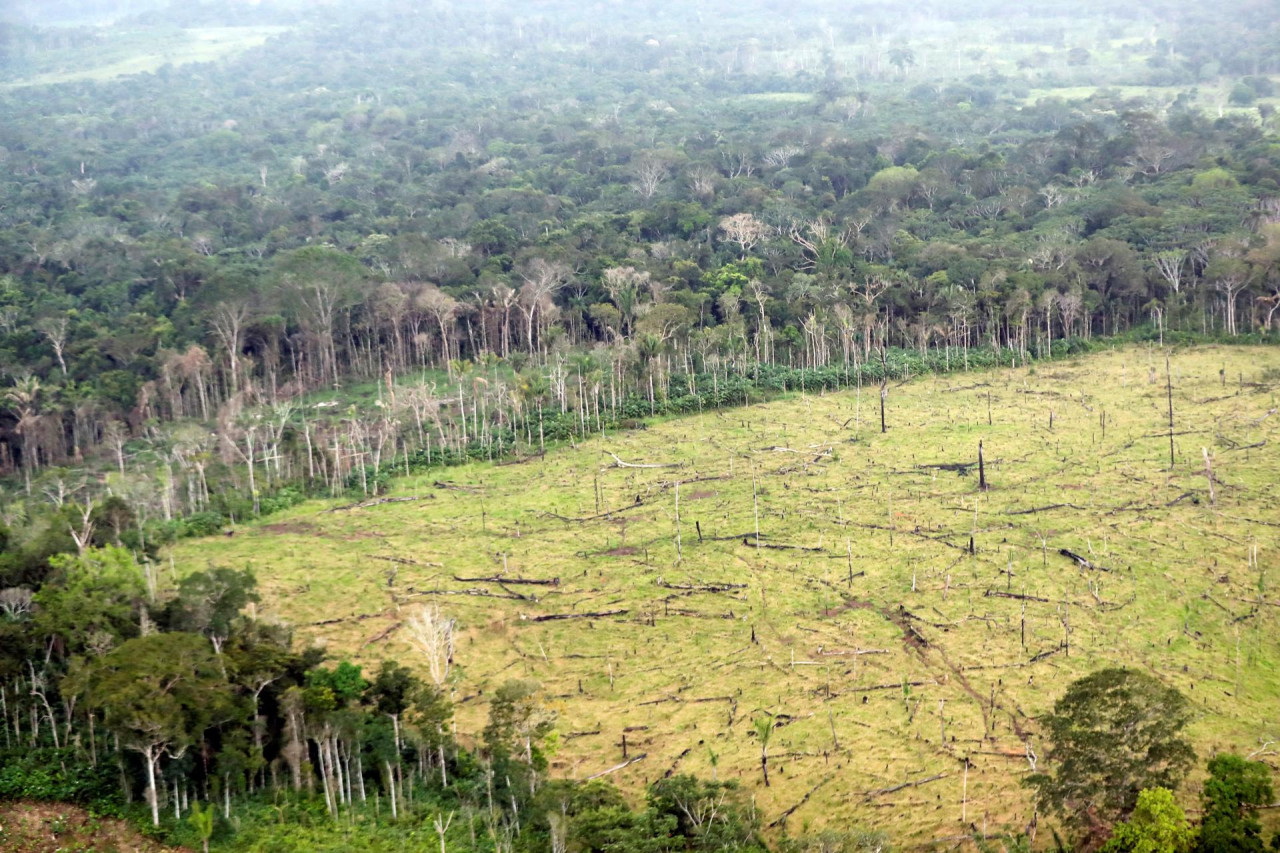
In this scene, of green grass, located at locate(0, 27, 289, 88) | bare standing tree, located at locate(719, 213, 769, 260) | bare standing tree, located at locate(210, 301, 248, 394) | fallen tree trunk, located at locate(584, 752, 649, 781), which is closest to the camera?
fallen tree trunk, located at locate(584, 752, 649, 781)

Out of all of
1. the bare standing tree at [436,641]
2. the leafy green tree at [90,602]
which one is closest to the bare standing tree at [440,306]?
the bare standing tree at [436,641]

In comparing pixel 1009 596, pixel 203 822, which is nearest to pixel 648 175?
pixel 1009 596

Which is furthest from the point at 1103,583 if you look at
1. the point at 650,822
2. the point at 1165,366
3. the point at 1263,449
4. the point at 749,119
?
the point at 749,119

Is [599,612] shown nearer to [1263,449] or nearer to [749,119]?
[1263,449]

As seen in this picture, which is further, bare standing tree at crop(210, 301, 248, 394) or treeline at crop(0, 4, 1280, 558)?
bare standing tree at crop(210, 301, 248, 394)

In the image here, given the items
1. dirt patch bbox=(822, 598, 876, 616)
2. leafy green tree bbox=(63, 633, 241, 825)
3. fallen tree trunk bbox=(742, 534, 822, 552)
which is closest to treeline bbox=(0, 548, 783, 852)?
leafy green tree bbox=(63, 633, 241, 825)

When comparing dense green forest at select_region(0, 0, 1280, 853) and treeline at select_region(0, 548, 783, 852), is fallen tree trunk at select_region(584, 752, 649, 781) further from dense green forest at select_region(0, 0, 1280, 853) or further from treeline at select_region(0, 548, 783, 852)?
dense green forest at select_region(0, 0, 1280, 853)
